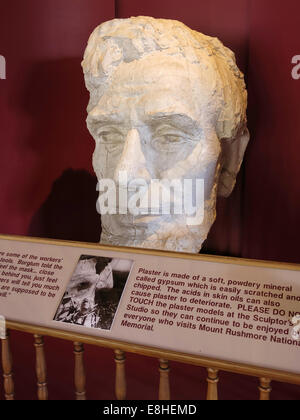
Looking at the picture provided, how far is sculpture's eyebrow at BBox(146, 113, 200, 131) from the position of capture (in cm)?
163

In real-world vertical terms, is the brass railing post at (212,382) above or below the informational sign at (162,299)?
below

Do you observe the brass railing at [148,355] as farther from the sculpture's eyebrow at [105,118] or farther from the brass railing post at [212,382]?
the sculpture's eyebrow at [105,118]

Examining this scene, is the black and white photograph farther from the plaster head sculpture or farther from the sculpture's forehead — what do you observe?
the sculpture's forehead

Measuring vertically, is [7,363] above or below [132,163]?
below

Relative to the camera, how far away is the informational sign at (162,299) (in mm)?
905

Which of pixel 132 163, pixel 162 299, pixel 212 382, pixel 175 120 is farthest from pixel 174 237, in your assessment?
pixel 212 382

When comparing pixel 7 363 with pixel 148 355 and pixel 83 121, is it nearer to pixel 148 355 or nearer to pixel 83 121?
pixel 148 355

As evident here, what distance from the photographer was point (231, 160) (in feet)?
6.66

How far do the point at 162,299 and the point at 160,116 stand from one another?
88 cm

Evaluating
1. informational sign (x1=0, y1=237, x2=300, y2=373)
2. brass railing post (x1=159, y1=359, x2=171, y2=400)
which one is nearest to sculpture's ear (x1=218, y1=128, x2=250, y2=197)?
informational sign (x1=0, y1=237, x2=300, y2=373)

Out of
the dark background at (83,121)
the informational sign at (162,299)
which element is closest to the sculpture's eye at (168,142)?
the informational sign at (162,299)

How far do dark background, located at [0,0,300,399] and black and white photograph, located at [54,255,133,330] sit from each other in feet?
2.80

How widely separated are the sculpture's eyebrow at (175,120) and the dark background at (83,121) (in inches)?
32.9

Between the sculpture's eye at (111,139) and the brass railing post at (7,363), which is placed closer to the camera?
the brass railing post at (7,363)
